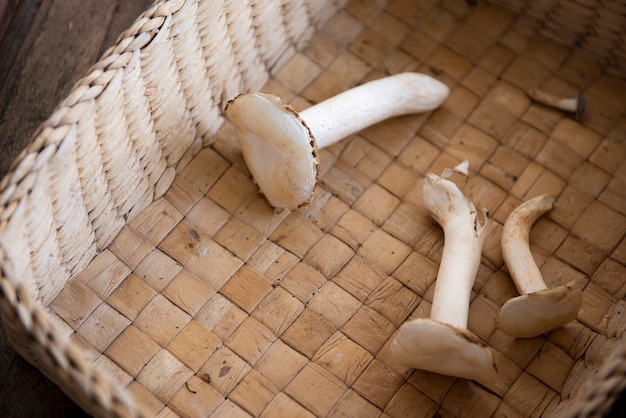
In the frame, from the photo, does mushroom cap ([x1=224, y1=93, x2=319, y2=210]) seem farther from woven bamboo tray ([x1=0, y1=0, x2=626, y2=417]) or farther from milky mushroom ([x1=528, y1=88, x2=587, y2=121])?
milky mushroom ([x1=528, y1=88, x2=587, y2=121])

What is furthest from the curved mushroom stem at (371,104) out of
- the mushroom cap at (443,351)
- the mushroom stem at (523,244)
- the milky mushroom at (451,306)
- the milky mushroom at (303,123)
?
the mushroom cap at (443,351)

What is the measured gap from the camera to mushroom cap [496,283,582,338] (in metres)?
1.08

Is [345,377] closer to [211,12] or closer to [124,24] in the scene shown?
[211,12]

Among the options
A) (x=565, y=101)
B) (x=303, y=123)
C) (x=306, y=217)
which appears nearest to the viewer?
(x=303, y=123)

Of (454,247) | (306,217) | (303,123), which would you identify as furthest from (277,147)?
(454,247)

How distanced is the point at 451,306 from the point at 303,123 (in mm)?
332

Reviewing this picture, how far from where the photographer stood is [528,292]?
1167 millimetres

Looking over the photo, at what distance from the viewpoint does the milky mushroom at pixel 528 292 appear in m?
1.08

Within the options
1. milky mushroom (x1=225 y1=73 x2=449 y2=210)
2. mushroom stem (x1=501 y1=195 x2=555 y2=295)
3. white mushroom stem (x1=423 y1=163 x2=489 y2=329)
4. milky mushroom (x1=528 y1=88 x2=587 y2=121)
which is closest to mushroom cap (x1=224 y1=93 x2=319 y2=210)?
milky mushroom (x1=225 y1=73 x2=449 y2=210)

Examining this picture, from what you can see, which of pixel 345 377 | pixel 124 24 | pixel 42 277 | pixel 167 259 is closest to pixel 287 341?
pixel 345 377

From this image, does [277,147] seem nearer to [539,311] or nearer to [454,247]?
[454,247]

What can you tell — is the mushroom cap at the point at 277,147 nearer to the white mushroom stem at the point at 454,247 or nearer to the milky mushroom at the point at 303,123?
the milky mushroom at the point at 303,123

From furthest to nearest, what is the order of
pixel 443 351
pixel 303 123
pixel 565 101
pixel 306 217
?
pixel 565 101 → pixel 306 217 → pixel 303 123 → pixel 443 351

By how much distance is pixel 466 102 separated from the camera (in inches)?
55.5
